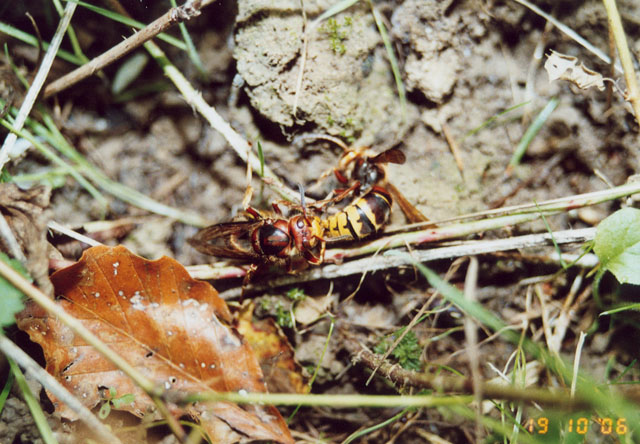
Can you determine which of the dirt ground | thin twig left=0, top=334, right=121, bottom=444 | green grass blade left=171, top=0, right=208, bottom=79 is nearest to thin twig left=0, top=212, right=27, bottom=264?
the dirt ground

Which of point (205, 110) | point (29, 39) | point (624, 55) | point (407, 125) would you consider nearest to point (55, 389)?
point (205, 110)

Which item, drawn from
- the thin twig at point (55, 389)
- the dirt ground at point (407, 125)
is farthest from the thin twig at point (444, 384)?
the thin twig at point (55, 389)

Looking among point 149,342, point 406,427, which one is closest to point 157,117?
point 149,342

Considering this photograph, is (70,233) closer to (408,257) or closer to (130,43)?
(130,43)

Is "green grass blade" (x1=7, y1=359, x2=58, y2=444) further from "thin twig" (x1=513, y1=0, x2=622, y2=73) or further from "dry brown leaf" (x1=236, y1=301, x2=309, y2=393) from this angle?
"thin twig" (x1=513, y1=0, x2=622, y2=73)

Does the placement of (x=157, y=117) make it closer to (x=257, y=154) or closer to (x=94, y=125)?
(x=94, y=125)

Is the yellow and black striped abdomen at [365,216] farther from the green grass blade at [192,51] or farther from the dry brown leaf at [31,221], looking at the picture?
the dry brown leaf at [31,221]
